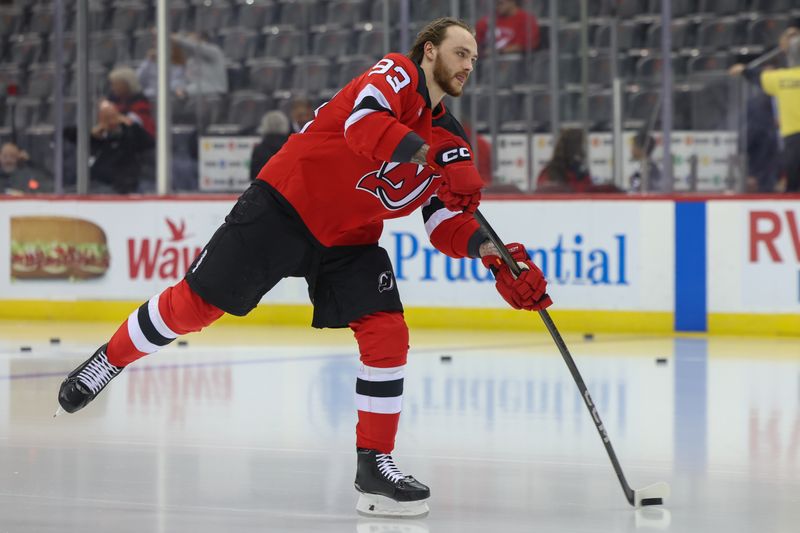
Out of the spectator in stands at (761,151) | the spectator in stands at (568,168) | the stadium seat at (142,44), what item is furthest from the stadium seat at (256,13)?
the spectator in stands at (761,151)

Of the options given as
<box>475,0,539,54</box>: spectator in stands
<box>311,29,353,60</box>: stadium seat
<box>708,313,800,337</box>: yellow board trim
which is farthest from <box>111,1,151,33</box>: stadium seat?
<box>708,313,800,337</box>: yellow board trim

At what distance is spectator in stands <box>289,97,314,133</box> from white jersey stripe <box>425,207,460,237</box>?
6.01 m

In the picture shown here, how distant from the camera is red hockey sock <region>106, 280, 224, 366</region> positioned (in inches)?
148

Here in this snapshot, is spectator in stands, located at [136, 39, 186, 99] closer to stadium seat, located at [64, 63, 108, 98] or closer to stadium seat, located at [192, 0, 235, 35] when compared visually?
stadium seat, located at [64, 63, 108, 98]

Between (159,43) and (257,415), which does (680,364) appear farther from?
(159,43)

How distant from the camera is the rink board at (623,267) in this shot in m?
8.63

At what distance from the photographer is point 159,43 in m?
10.0

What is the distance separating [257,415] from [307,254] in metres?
1.75

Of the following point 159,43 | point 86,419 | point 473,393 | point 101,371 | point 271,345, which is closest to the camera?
point 101,371

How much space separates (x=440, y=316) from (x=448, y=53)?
5593 mm

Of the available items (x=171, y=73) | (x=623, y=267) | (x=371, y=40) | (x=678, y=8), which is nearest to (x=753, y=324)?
(x=623, y=267)

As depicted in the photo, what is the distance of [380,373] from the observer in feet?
12.1

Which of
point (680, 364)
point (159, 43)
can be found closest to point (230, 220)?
point (680, 364)

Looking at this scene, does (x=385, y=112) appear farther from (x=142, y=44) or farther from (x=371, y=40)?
(x=142, y=44)
